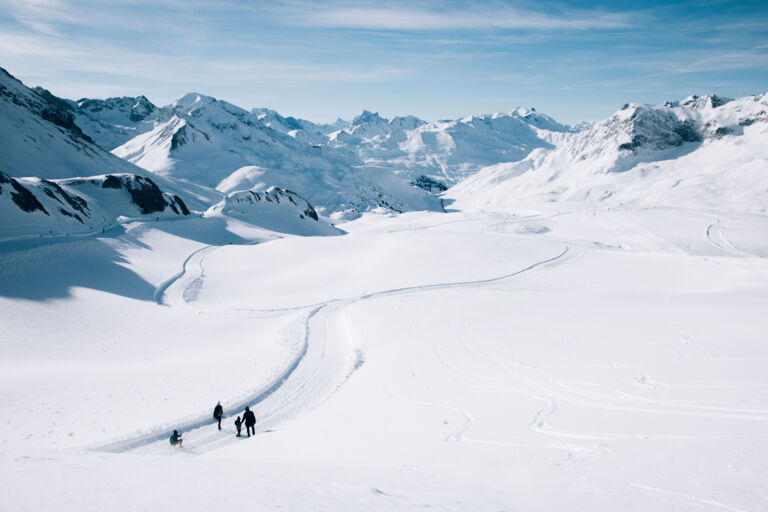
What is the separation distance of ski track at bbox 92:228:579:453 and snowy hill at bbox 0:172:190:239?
27.4m

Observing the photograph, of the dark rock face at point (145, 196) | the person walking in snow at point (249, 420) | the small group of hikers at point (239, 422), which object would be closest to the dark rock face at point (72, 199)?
the dark rock face at point (145, 196)

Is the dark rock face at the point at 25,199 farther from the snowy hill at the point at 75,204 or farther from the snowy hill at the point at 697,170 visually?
the snowy hill at the point at 697,170

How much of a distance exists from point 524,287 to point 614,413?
25.6 meters

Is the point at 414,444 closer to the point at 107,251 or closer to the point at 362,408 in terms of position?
the point at 362,408

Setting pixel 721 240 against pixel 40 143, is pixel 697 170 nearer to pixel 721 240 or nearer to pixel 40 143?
pixel 721 240

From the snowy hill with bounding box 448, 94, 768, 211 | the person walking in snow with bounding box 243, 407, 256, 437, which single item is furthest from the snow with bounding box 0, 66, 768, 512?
the snowy hill with bounding box 448, 94, 768, 211

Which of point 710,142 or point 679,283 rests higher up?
point 710,142

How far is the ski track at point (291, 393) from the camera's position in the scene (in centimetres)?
1550

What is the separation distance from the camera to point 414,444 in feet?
42.7

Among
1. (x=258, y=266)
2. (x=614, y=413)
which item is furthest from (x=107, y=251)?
(x=614, y=413)

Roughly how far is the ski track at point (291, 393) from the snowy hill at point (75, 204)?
2740 cm

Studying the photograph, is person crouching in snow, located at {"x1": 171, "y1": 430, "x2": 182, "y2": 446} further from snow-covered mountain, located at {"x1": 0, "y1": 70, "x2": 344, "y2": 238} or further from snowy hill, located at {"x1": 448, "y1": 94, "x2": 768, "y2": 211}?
snowy hill, located at {"x1": 448, "y1": 94, "x2": 768, "y2": 211}

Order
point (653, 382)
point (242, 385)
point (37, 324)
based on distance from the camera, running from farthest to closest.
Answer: point (37, 324) → point (242, 385) → point (653, 382)

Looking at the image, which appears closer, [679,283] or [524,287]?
[679,283]
